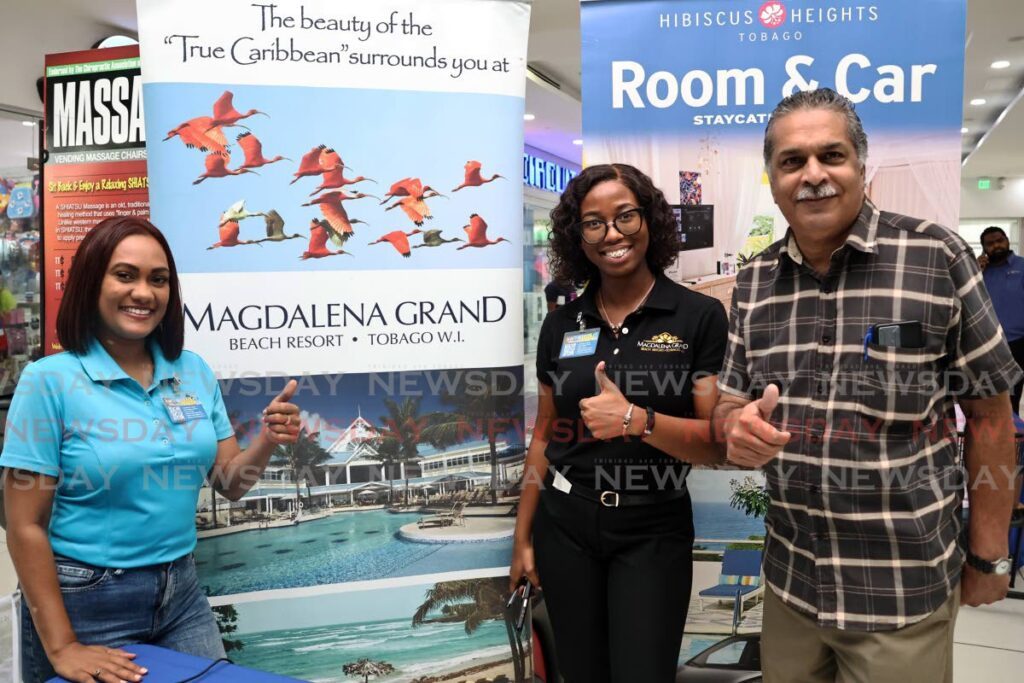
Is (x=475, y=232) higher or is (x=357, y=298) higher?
(x=475, y=232)

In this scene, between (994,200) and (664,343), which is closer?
(664,343)

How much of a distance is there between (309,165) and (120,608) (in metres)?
1.24

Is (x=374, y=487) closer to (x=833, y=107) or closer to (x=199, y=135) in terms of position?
(x=199, y=135)

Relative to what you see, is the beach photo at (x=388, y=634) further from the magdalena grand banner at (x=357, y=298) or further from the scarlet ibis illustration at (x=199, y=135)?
the scarlet ibis illustration at (x=199, y=135)

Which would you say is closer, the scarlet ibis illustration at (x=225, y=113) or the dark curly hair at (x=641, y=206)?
the dark curly hair at (x=641, y=206)

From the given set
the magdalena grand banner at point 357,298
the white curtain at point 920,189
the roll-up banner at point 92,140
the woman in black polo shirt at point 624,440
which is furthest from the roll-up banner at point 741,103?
the roll-up banner at point 92,140

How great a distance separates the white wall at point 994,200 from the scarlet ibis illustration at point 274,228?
16925 millimetres

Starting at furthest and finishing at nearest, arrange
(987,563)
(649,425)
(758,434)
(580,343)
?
1. (580,343)
2. (649,425)
3. (987,563)
4. (758,434)

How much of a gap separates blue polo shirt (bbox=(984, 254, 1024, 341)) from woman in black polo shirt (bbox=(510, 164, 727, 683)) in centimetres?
536

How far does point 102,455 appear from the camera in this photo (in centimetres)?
156

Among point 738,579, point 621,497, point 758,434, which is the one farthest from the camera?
point 738,579

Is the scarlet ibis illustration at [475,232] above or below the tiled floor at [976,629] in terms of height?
above

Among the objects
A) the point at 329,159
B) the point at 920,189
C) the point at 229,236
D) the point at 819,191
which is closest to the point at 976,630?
the point at 920,189

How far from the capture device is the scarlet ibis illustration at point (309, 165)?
2139 millimetres
